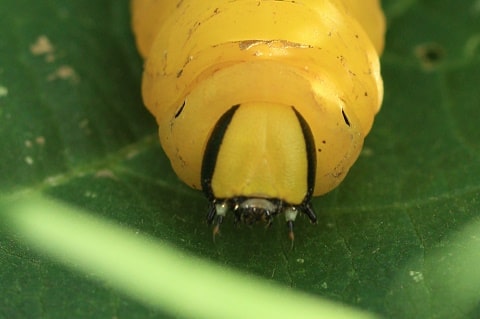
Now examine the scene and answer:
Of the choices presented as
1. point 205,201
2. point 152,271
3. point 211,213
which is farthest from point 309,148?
point 152,271

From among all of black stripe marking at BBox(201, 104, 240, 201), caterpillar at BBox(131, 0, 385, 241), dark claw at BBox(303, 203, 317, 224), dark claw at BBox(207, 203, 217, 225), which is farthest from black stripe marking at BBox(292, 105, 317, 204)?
dark claw at BBox(207, 203, 217, 225)

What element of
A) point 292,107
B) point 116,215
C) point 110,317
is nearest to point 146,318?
Result: point 110,317

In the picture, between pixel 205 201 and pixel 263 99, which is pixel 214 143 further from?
pixel 205 201

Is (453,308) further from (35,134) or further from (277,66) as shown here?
(35,134)

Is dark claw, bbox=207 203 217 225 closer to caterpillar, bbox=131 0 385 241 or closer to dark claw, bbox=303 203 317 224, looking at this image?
caterpillar, bbox=131 0 385 241

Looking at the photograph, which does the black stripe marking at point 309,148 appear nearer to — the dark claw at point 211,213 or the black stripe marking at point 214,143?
the black stripe marking at point 214,143
